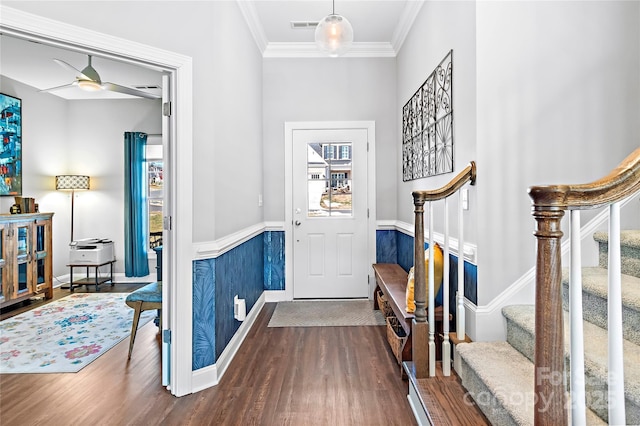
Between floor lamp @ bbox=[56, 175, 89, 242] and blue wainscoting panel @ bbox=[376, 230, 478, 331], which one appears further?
floor lamp @ bbox=[56, 175, 89, 242]

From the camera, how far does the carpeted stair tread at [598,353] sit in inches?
44.0

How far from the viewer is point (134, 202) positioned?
16.4ft

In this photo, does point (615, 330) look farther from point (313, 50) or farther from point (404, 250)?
point (313, 50)

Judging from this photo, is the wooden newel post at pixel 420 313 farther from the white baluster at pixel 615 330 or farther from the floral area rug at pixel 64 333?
the floral area rug at pixel 64 333

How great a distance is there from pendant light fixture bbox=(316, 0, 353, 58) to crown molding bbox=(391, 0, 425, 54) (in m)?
1.00

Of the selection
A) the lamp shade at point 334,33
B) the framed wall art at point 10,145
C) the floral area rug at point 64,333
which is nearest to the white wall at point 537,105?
the lamp shade at point 334,33

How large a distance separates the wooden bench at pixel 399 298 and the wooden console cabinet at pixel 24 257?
401cm

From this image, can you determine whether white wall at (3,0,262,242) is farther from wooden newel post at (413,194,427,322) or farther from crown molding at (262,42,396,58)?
wooden newel post at (413,194,427,322)

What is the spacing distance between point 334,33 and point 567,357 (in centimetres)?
228

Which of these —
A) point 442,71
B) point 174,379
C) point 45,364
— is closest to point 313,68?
point 442,71

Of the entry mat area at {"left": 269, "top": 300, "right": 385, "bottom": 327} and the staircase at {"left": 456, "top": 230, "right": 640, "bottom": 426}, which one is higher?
the staircase at {"left": 456, "top": 230, "right": 640, "bottom": 426}

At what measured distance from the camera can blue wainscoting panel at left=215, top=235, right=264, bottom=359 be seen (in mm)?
2417

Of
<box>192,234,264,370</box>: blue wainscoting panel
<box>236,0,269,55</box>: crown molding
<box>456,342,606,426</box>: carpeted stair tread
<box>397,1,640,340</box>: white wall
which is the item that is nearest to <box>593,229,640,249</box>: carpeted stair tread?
<box>397,1,640,340</box>: white wall

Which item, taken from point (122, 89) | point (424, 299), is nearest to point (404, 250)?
point (424, 299)
